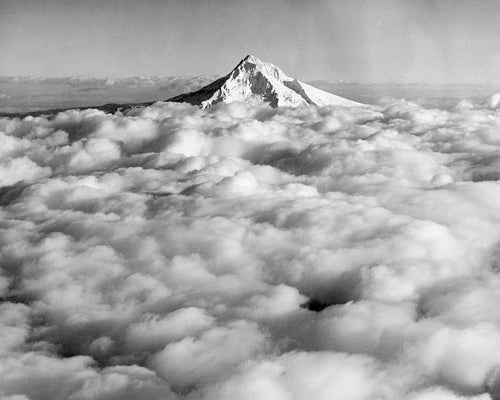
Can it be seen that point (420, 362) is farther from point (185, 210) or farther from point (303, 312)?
point (185, 210)

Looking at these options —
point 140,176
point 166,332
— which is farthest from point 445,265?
point 140,176

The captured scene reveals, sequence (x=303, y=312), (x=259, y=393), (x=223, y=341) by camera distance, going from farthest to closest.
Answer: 1. (x=303, y=312)
2. (x=223, y=341)
3. (x=259, y=393)

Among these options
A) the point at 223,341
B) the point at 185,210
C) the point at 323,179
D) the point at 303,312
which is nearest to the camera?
the point at 223,341

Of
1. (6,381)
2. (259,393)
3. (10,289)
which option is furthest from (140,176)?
(259,393)

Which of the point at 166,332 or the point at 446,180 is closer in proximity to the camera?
the point at 166,332

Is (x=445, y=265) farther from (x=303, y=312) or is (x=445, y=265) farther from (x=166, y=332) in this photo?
(x=166, y=332)

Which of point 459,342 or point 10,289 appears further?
point 10,289
